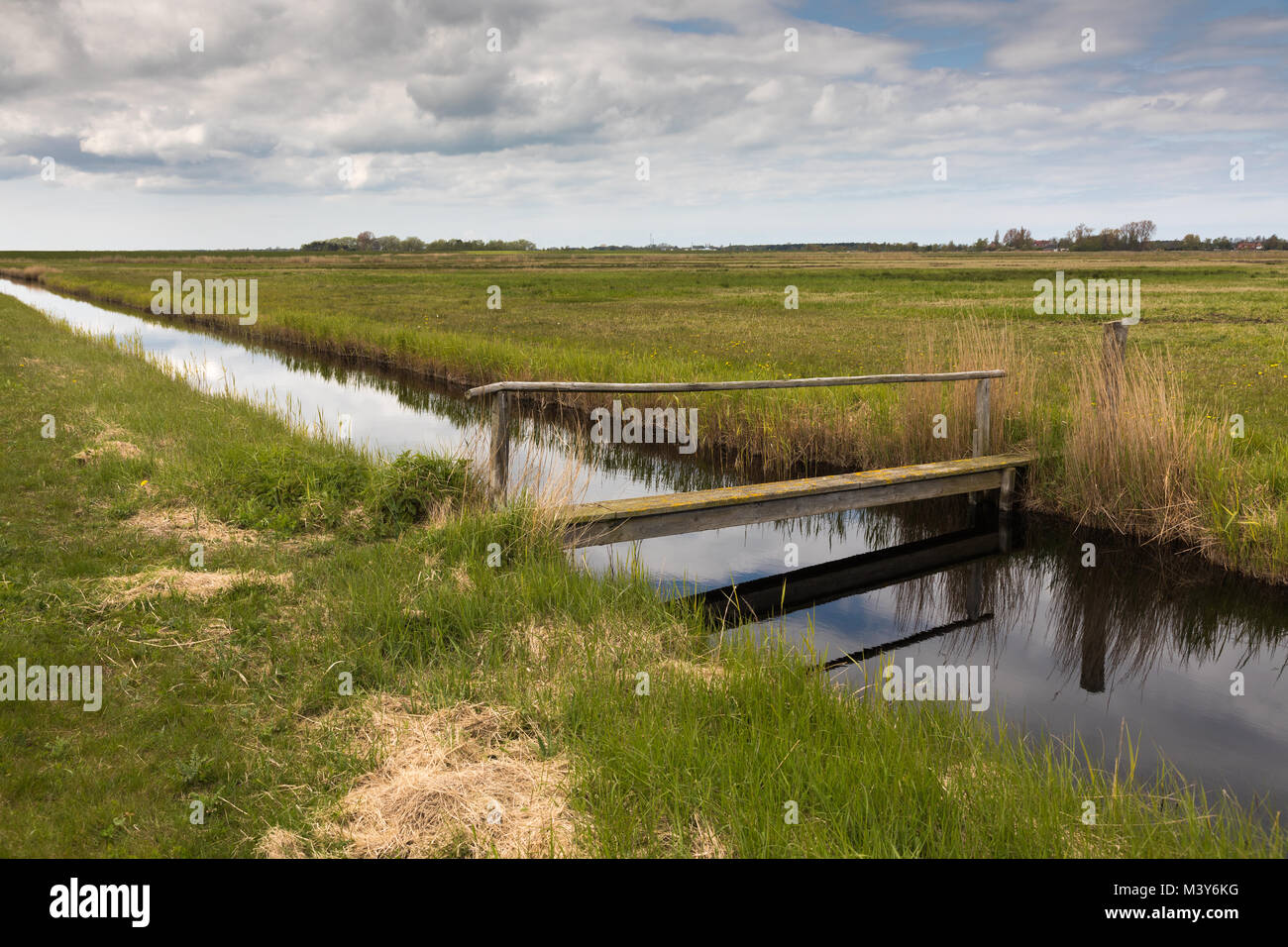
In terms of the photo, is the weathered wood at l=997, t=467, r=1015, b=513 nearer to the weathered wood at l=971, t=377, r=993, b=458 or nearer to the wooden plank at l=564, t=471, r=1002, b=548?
the wooden plank at l=564, t=471, r=1002, b=548

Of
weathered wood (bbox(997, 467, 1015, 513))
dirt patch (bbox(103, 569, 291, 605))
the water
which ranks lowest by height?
the water

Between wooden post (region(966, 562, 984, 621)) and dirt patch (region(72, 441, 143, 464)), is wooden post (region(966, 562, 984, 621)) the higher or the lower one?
the lower one

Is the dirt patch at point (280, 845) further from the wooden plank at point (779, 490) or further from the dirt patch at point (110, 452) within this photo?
the dirt patch at point (110, 452)

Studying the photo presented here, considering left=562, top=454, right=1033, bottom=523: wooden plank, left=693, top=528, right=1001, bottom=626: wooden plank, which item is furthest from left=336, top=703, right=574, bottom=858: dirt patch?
left=693, top=528, right=1001, bottom=626: wooden plank

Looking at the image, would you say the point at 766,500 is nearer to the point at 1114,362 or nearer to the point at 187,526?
the point at 1114,362

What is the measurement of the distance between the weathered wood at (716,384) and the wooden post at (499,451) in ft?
0.70

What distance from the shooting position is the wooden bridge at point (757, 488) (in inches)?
306

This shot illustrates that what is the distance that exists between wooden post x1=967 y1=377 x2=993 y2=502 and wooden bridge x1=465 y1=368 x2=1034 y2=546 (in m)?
0.01

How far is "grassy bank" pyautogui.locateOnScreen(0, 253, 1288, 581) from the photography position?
30.3 feet

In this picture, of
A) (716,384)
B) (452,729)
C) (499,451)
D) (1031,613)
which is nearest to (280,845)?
(452,729)

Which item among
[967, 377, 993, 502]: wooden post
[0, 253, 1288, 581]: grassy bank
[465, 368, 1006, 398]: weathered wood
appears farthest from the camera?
[967, 377, 993, 502]: wooden post

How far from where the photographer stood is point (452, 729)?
15.1ft

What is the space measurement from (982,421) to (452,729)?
8900 mm
